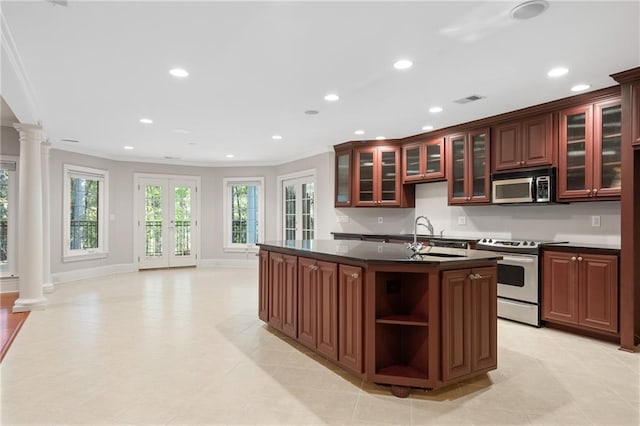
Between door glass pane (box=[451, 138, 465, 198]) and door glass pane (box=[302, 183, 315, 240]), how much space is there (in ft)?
9.94

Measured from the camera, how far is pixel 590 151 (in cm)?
397

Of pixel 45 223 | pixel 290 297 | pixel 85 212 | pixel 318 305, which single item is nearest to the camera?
pixel 318 305

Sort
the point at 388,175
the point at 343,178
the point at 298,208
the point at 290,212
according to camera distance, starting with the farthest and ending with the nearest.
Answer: the point at 290,212 < the point at 298,208 < the point at 343,178 < the point at 388,175

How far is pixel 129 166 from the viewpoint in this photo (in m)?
8.51

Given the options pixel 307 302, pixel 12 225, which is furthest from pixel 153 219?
pixel 307 302

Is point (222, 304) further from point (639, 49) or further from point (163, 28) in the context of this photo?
point (639, 49)

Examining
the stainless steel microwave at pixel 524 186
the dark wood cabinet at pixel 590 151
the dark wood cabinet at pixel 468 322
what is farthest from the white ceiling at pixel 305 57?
the dark wood cabinet at pixel 468 322

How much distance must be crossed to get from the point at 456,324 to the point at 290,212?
20.0 ft

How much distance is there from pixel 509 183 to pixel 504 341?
6.12 feet

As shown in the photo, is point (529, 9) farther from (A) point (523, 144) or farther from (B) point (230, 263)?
(B) point (230, 263)

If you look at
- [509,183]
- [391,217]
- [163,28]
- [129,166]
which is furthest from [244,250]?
[163,28]

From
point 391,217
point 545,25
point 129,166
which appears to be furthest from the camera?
point 129,166

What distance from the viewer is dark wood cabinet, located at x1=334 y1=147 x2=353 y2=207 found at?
6695 mm

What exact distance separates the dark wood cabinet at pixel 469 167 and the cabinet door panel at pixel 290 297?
2.77m
